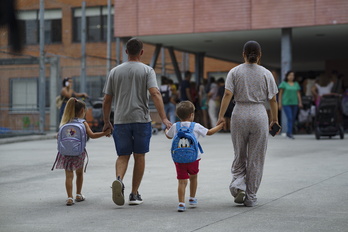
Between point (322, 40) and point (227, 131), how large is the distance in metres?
5.09

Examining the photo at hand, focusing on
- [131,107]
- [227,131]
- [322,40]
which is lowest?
[227,131]

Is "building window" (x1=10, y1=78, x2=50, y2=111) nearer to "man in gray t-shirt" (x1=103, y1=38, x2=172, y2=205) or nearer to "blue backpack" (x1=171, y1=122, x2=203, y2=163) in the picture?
"man in gray t-shirt" (x1=103, y1=38, x2=172, y2=205)

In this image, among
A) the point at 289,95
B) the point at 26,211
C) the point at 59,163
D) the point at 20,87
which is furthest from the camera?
the point at 20,87

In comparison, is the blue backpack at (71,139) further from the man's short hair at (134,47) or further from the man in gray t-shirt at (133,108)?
the man's short hair at (134,47)

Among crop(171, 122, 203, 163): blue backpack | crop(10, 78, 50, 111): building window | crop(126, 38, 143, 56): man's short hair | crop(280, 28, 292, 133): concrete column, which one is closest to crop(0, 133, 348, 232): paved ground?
crop(171, 122, 203, 163): blue backpack

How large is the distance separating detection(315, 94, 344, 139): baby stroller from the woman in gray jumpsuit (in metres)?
11.9

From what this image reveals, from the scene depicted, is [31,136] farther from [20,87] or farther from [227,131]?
[227,131]

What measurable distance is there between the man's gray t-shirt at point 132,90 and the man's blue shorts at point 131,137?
5cm

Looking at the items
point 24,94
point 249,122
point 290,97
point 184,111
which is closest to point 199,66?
point 24,94

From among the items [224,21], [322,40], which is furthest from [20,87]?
[322,40]

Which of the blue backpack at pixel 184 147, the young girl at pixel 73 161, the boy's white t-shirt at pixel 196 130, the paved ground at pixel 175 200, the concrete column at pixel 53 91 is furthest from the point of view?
the concrete column at pixel 53 91

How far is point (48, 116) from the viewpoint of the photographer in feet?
76.1

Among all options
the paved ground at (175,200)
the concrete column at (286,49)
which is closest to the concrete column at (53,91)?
the concrete column at (286,49)

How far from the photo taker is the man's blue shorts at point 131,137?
7.15m
